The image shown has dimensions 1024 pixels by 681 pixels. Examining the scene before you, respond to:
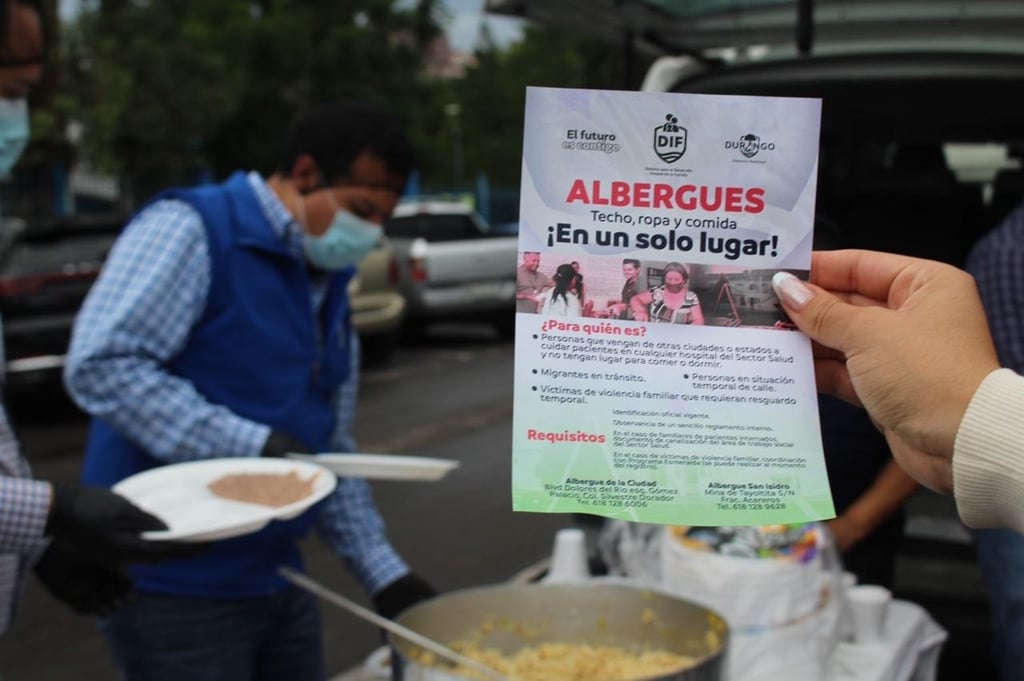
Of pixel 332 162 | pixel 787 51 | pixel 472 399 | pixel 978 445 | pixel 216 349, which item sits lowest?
pixel 472 399

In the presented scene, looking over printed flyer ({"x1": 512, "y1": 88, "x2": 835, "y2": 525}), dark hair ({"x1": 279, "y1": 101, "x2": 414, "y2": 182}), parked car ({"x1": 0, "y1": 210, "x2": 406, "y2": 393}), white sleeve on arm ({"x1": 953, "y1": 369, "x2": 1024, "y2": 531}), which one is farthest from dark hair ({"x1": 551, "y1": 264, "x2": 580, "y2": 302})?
parked car ({"x1": 0, "y1": 210, "x2": 406, "y2": 393})

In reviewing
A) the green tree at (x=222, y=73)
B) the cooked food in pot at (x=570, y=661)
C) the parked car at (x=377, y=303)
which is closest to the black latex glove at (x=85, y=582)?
the cooked food in pot at (x=570, y=661)

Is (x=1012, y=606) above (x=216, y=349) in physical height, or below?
below

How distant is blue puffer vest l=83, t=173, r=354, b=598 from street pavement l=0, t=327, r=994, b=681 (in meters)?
1.72

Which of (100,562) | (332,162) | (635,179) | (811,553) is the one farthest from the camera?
(332,162)

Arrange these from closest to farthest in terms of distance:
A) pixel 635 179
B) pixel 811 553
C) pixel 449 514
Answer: pixel 635 179, pixel 811 553, pixel 449 514

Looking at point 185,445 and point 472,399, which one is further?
point 472,399

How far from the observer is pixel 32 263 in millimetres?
9695

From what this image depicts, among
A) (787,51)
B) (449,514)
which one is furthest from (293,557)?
(449,514)

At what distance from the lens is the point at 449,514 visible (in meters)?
6.99

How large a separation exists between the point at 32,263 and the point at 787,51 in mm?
7827

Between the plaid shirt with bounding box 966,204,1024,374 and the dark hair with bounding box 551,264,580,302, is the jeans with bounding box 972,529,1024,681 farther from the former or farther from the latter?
the dark hair with bounding box 551,264,580,302

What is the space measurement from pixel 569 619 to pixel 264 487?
659 mm

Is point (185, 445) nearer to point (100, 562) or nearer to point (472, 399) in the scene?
point (100, 562)
